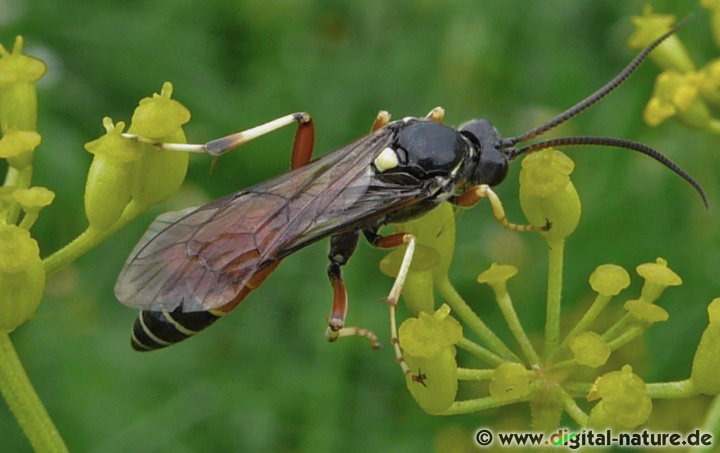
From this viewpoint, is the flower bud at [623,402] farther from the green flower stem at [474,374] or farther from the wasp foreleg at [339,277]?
the wasp foreleg at [339,277]

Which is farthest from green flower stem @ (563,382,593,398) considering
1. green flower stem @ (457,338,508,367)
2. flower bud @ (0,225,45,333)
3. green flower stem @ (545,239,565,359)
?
flower bud @ (0,225,45,333)

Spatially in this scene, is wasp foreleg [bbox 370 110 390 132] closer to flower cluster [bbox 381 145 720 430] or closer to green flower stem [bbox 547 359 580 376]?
flower cluster [bbox 381 145 720 430]

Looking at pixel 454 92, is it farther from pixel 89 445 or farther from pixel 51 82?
pixel 89 445

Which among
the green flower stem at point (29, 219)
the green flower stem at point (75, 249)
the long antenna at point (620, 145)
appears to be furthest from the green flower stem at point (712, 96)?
the green flower stem at point (29, 219)

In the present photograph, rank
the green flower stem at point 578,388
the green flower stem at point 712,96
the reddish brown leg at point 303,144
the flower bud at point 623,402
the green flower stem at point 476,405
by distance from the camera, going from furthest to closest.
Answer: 1. the green flower stem at point 712,96
2. the reddish brown leg at point 303,144
3. the green flower stem at point 578,388
4. the green flower stem at point 476,405
5. the flower bud at point 623,402

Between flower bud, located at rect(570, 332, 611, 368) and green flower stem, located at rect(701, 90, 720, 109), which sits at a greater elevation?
green flower stem, located at rect(701, 90, 720, 109)

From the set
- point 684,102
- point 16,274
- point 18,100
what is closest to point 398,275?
point 16,274

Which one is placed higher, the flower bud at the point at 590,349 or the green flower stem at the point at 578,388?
the flower bud at the point at 590,349
